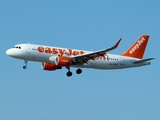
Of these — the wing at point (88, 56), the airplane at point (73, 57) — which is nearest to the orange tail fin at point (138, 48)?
the airplane at point (73, 57)

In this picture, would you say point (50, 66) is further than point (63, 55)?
Yes

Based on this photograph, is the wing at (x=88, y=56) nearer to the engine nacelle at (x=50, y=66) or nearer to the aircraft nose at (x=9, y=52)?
the engine nacelle at (x=50, y=66)

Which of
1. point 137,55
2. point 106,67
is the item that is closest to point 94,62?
point 106,67

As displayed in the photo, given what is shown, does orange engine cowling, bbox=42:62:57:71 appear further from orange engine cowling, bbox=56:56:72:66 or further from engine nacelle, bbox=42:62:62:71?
orange engine cowling, bbox=56:56:72:66

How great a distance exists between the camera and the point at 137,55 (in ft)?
316

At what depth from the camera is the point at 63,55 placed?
3413 inches

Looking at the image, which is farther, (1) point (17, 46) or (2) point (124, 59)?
(2) point (124, 59)

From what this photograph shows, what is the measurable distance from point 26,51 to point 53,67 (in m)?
8.34

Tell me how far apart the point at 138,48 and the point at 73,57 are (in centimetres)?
1604

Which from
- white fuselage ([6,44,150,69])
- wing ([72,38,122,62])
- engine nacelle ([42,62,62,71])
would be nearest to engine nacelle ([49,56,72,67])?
white fuselage ([6,44,150,69])

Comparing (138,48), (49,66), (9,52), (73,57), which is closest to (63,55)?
(73,57)

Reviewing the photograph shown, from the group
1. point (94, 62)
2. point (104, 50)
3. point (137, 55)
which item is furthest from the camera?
point (137, 55)

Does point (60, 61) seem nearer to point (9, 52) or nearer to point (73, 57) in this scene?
point (73, 57)

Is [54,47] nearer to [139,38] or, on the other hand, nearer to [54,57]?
[54,57]
